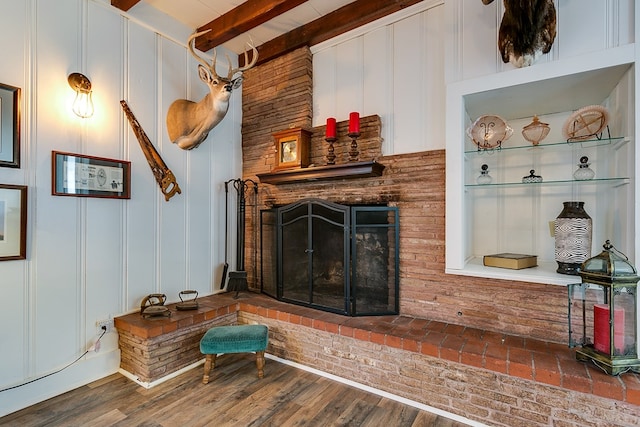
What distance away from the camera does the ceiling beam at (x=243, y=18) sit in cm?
265

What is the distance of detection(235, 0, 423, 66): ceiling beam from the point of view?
103 inches

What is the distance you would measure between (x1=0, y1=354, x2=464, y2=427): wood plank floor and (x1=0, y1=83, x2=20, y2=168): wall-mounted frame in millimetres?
1717

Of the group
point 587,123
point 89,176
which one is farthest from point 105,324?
point 587,123

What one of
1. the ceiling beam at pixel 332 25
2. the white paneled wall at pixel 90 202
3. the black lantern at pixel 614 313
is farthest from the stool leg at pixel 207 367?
the ceiling beam at pixel 332 25

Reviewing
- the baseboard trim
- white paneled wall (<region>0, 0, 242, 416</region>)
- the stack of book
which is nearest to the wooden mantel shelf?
white paneled wall (<region>0, 0, 242, 416</region>)

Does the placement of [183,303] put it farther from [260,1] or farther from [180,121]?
[260,1]

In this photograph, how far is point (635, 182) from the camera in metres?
1.63

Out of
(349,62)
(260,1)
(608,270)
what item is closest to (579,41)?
(608,270)

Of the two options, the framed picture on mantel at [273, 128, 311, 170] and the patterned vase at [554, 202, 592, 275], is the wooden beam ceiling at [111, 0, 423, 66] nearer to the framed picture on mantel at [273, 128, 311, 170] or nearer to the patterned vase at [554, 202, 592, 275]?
the framed picture on mantel at [273, 128, 311, 170]

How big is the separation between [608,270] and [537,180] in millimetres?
694

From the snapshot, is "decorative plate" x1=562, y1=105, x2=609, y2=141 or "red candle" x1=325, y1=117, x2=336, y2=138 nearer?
"decorative plate" x1=562, y1=105, x2=609, y2=141

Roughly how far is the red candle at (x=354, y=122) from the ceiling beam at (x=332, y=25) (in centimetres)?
90

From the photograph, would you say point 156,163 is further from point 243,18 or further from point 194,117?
point 243,18

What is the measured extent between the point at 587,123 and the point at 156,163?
338 centimetres
